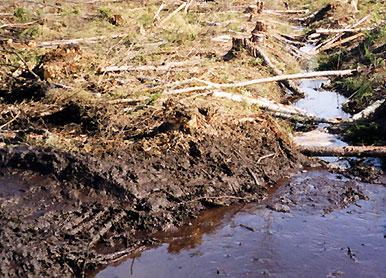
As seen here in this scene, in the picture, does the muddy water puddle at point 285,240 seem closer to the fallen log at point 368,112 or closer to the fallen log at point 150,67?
the fallen log at point 368,112

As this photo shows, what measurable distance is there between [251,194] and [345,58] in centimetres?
744

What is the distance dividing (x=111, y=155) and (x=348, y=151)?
3.15 m

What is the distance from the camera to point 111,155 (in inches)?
243

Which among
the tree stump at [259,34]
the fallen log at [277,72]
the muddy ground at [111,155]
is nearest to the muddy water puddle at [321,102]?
the fallen log at [277,72]

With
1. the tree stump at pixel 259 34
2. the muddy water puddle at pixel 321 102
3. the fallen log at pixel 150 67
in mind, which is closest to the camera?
the fallen log at pixel 150 67

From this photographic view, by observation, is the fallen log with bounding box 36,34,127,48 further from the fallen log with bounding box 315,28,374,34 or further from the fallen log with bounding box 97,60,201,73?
the fallen log with bounding box 315,28,374,34

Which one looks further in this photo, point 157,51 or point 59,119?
point 157,51

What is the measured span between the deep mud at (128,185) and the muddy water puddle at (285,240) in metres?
0.22

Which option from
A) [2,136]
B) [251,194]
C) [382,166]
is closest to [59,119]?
[2,136]

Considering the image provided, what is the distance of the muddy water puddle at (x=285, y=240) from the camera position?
16.1 ft

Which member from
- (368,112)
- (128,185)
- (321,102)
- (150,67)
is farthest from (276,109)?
(128,185)

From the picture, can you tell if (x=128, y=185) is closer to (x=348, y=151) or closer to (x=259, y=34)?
(x=348, y=151)

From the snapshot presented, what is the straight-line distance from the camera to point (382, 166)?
23.6 feet

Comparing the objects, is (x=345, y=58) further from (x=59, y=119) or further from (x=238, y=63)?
(x=59, y=119)
